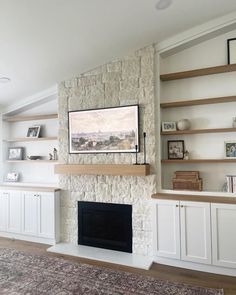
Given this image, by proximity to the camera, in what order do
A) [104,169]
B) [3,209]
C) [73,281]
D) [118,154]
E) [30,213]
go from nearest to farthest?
1. [73,281]
2. [104,169]
3. [118,154]
4. [30,213]
5. [3,209]

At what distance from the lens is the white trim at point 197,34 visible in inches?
116

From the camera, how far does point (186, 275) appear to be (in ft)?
9.23

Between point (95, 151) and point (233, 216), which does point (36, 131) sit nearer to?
point (95, 151)

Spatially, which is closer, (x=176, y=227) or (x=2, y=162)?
(x=176, y=227)

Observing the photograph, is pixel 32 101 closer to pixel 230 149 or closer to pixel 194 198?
pixel 194 198

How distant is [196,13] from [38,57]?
2.08 metres

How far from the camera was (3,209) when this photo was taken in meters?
4.18

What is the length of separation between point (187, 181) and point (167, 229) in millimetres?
689

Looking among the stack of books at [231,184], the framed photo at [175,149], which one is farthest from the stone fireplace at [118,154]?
the stack of books at [231,184]

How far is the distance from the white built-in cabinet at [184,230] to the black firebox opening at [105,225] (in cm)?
52

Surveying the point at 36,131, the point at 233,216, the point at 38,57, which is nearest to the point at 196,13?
the point at 38,57

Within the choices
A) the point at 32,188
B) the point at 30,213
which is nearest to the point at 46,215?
the point at 30,213

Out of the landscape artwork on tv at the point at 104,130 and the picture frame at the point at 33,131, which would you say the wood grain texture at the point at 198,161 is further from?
the picture frame at the point at 33,131

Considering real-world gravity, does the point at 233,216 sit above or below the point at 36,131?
below
